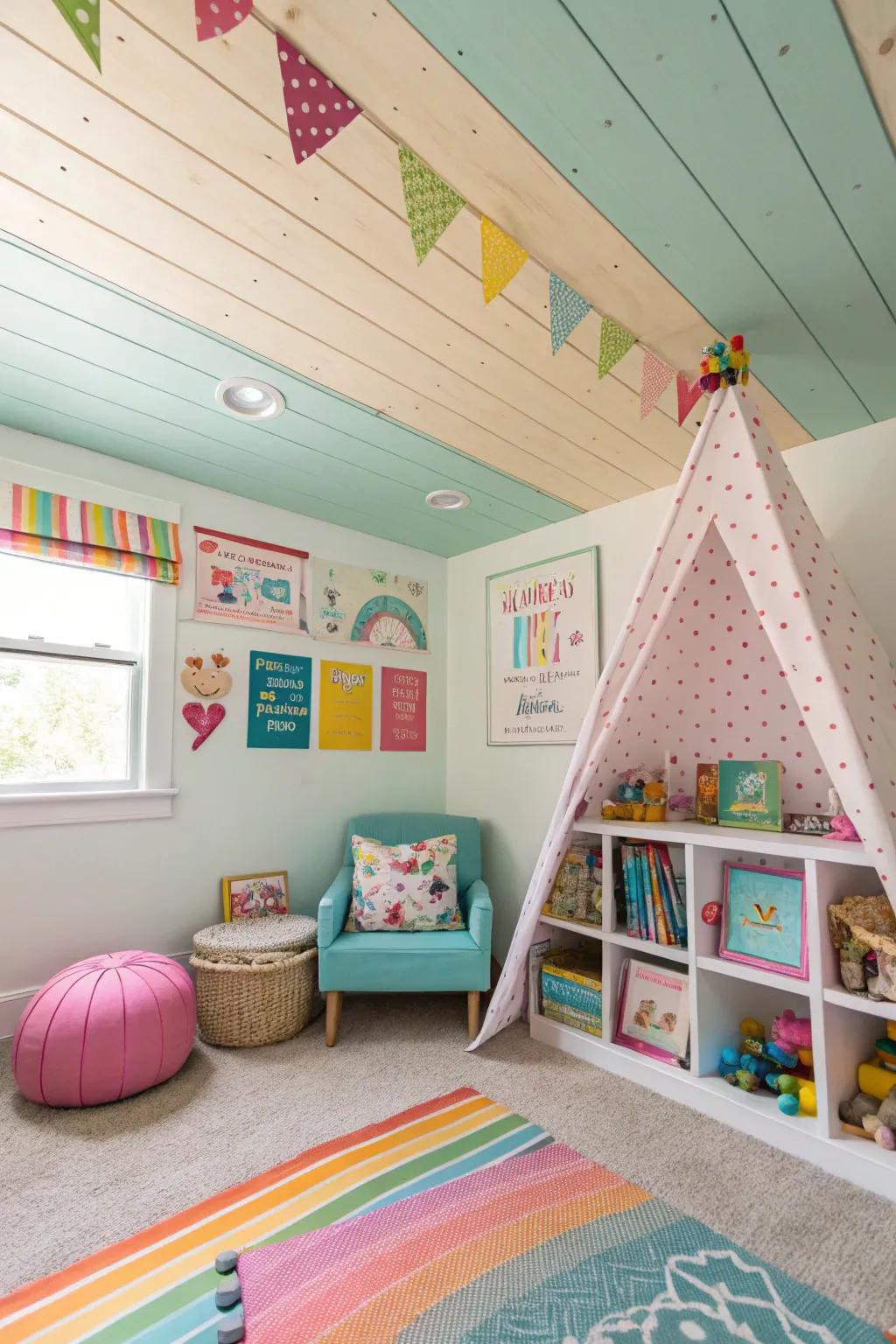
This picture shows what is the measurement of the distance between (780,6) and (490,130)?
0.49m

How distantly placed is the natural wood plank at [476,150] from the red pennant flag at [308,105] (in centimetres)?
2

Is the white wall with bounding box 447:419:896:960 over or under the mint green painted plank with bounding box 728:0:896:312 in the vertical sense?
under

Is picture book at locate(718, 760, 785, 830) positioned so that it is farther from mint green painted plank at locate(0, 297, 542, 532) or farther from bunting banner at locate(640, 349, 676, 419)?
mint green painted plank at locate(0, 297, 542, 532)

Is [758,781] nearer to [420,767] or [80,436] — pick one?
[420,767]

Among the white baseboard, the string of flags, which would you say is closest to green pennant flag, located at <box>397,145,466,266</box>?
the string of flags

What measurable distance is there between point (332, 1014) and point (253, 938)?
0.42m

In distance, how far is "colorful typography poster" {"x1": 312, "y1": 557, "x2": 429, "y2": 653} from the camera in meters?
3.26

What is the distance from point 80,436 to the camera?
2469 mm

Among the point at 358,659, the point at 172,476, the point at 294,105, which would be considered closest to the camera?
the point at 294,105

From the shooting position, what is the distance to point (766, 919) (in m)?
2.04

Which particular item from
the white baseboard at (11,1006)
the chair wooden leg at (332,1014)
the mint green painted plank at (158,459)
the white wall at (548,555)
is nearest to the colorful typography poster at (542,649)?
the white wall at (548,555)

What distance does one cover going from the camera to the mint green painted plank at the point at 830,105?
42.1 inches

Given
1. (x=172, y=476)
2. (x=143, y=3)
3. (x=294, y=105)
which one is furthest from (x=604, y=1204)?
(x=172, y=476)

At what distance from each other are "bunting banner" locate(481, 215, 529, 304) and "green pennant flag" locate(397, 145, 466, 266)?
9 cm
